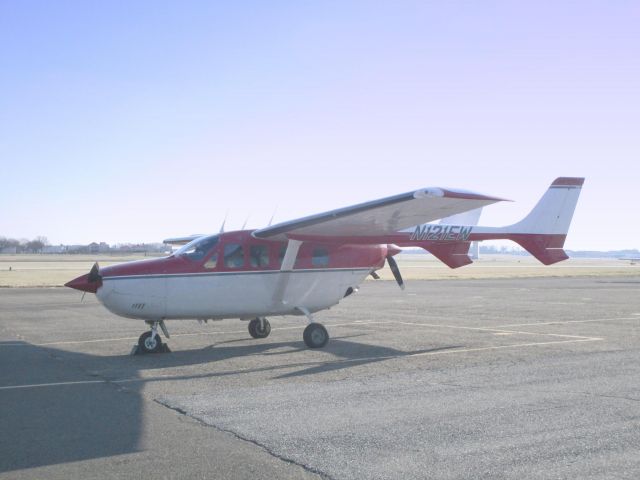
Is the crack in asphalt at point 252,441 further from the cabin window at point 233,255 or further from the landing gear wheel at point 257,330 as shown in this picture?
the landing gear wheel at point 257,330

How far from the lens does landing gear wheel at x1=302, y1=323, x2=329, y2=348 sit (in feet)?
43.6

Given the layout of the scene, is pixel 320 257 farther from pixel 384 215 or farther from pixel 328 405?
pixel 328 405

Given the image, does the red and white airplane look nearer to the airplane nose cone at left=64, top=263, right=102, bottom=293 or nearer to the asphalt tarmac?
A: the airplane nose cone at left=64, top=263, right=102, bottom=293

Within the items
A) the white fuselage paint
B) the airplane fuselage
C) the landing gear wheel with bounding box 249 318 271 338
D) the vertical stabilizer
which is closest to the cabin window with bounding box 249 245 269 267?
the airplane fuselage

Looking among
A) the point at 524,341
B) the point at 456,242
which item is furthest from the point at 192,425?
the point at 456,242

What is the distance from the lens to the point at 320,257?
14.1 m

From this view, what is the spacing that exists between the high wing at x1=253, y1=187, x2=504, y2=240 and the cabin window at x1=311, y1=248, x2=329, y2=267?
57 cm

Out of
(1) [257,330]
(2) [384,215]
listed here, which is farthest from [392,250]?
(1) [257,330]

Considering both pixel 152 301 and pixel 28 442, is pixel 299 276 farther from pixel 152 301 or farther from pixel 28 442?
pixel 28 442

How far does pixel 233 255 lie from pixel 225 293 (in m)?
0.83

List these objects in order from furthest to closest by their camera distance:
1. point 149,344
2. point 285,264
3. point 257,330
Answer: point 257,330
point 285,264
point 149,344

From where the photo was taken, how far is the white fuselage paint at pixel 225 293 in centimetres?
1219

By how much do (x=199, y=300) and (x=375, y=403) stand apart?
5999mm

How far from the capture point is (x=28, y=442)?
6.11 meters
